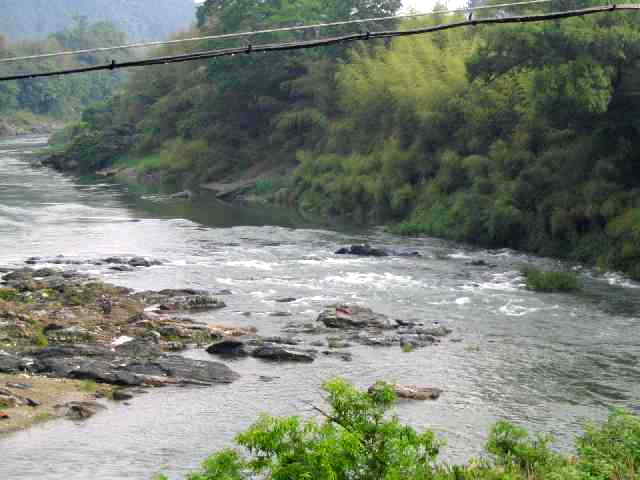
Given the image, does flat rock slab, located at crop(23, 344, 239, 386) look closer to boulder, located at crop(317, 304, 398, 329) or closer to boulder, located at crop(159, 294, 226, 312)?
boulder, located at crop(317, 304, 398, 329)

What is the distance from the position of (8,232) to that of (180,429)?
20173 mm

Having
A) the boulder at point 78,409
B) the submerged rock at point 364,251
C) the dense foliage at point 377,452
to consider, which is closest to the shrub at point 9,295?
the boulder at point 78,409

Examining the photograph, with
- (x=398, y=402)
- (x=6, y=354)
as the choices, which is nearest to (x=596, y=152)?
(x=398, y=402)

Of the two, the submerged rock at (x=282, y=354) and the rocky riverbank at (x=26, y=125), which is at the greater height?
the submerged rock at (x=282, y=354)

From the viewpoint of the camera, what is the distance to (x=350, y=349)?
739 inches

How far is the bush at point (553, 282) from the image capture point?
75.9 ft

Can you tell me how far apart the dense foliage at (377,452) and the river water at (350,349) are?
3.51 metres

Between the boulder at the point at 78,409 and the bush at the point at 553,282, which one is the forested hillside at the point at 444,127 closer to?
the bush at the point at 553,282

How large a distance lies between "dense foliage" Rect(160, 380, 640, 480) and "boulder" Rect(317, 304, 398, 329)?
392 inches

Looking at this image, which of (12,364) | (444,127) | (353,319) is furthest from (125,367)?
(444,127)

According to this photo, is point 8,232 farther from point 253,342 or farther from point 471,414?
point 471,414

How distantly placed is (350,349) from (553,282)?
21.4ft

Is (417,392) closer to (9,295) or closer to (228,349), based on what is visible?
(228,349)

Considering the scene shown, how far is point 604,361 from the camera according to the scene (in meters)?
17.5
